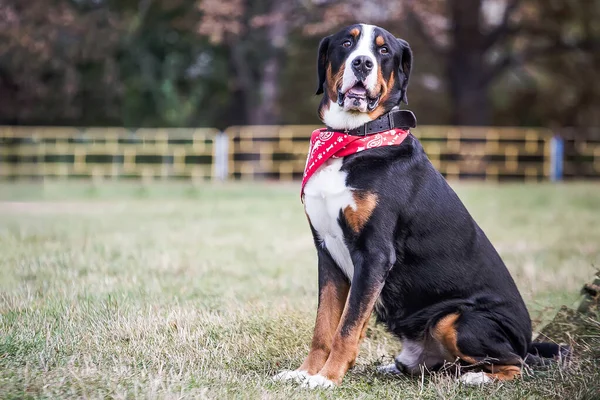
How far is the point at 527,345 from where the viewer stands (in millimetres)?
4441

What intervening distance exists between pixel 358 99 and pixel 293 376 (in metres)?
1.44

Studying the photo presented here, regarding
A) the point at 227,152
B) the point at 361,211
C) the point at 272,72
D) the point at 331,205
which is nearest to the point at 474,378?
the point at 361,211

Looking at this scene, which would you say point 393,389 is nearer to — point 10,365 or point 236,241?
point 10,365

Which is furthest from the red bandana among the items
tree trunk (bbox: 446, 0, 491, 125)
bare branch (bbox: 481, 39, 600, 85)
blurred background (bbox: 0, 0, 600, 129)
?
bare branch (bbox: 481, 39, 600, 85)

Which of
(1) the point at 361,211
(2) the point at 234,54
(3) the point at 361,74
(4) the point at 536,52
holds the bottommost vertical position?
(1) the point at 361,211

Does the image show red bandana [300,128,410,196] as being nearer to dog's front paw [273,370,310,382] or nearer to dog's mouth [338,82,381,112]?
dog's mouth [338,82,381,112]

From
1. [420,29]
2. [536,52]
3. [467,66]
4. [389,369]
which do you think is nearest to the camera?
[389,369]

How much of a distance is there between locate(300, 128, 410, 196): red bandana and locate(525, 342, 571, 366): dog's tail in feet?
4.52

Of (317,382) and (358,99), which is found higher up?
(358,99)

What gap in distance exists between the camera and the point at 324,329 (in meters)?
4.22

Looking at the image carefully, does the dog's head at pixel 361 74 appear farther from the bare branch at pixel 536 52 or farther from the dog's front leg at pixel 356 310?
the bare branch at pixel 536 52

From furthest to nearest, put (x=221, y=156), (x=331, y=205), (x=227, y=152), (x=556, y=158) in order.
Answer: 1. (x=556, y=158)
2. (x=227, y=152)
3. (x=221, y=156)
4. (x=331, y=205)

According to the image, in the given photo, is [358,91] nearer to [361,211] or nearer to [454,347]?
[361,211]

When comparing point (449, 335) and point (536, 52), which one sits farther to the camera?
point (536, 52)
